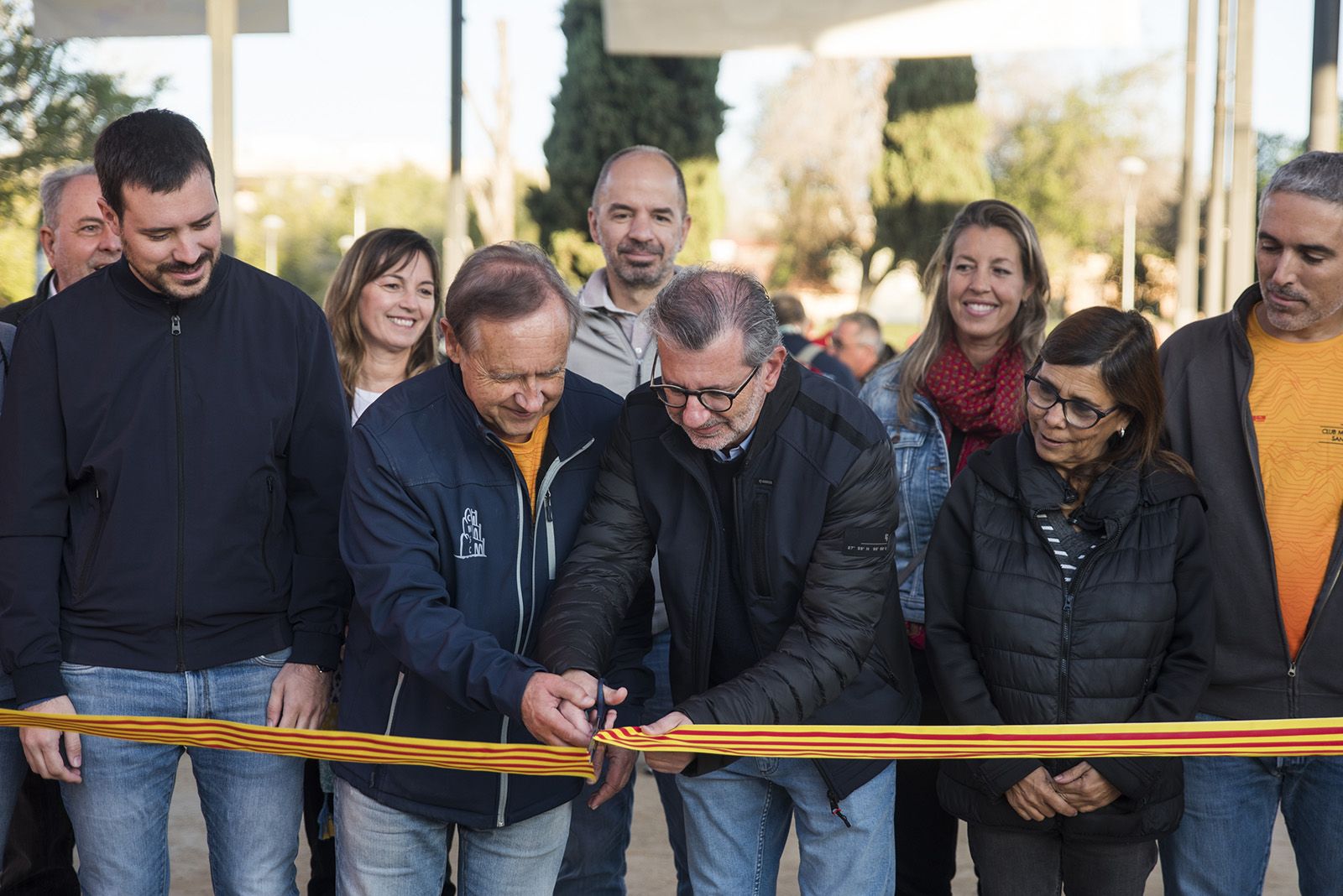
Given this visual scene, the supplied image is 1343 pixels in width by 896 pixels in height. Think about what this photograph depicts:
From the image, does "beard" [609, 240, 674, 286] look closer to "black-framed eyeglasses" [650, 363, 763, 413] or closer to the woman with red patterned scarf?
the woman with red patterned scarf

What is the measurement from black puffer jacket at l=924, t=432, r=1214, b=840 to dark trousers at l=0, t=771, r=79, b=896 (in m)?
3.18

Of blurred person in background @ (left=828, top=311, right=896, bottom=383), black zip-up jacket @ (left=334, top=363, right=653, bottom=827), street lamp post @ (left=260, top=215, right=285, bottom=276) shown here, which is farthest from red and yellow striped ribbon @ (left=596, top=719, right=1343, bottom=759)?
street lamp post @ (left=260, top=215, right=285, bottom=276)

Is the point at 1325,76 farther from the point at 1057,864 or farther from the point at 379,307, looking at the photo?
the point at 379,307

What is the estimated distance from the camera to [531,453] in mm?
2957

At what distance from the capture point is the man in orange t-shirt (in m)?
3.13

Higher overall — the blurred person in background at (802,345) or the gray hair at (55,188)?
the gray hair at (55,188)

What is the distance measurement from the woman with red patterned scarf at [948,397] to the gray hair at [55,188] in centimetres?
290

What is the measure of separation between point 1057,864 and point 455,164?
618 cm

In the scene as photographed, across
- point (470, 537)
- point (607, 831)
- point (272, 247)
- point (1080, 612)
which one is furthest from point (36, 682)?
point (272, 247)

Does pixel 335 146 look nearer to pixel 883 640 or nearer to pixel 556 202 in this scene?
pixel 556 202

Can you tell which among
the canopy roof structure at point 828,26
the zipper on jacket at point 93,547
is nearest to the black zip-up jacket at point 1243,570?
the zipper on jacket at point 93,547

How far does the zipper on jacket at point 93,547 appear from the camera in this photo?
115 inches

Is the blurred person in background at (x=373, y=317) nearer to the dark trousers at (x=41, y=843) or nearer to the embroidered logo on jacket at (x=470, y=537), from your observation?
the dark trousers at (x=41, y=843)

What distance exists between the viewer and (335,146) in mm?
94438
